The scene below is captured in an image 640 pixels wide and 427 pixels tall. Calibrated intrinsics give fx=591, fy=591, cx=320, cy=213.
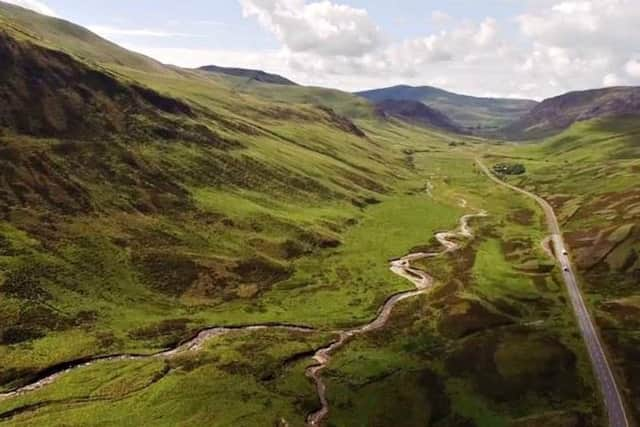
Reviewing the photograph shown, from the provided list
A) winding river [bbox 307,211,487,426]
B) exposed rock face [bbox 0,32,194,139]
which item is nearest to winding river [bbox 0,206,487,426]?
winding river [bbox 307,211,487,426]

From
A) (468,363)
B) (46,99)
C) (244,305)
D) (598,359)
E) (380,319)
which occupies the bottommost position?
(244,305)

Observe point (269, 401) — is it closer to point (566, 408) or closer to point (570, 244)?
point (566, 408)

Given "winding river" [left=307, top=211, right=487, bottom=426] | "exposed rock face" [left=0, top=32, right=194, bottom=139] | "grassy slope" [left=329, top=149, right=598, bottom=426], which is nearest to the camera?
"grassy slope" [left=329, top=149, right=598, bottom=426]

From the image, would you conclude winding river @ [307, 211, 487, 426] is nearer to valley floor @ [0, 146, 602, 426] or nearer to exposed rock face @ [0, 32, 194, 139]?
valley floor @ [0, 146, 602, 426]

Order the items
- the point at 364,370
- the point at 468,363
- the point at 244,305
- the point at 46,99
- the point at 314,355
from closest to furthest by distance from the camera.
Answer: the point at 364,370, the point at 468,363, the point at 314,355, the point at 244,305, the point at 46,99

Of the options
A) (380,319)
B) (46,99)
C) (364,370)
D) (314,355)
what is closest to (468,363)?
(364,370)

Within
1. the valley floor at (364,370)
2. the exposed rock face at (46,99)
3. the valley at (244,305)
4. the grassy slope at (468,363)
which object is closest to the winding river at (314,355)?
the valley at (244,305)

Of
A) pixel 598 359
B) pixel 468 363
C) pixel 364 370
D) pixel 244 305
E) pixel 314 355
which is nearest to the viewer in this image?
pixel 364 370

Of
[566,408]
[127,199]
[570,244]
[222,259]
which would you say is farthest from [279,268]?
[570,244]

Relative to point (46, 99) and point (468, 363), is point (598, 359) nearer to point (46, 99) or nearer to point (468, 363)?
point (468, 363)

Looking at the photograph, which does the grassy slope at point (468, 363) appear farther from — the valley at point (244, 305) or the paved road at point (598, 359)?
the paved road at point (598, 359)

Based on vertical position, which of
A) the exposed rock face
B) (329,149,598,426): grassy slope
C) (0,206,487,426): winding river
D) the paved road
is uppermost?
the exposed rock face
